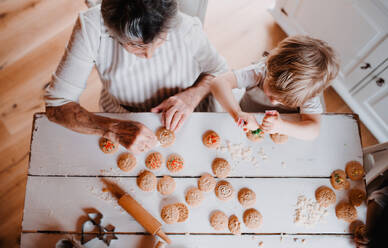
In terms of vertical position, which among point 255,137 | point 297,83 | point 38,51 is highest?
point 297,83

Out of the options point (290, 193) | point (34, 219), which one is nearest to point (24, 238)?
point (34, 219)

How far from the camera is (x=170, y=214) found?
1.12 meters

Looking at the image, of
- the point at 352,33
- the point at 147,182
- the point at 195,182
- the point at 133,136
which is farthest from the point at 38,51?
the point at 352,33

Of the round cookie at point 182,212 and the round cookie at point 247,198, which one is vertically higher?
the round cookie at point 247,198

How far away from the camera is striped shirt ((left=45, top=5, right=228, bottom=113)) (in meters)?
1.14

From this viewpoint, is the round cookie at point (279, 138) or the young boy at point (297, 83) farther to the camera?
the round cookie at point (279, 138)

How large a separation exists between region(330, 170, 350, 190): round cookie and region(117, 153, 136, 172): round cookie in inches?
36.3

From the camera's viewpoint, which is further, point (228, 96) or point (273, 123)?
point (228, 96)

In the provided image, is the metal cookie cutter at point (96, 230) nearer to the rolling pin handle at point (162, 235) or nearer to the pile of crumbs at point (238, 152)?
the rolling pin handle at point (162, 235)

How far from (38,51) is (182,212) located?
2.15 meters

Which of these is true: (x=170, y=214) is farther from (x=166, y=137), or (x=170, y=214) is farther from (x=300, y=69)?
(x=300, y=69)

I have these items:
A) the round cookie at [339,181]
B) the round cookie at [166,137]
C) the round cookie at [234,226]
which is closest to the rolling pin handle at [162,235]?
the round cookie at [234,226]

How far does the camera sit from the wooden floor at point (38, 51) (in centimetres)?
210

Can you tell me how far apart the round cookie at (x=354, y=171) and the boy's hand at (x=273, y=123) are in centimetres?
37
